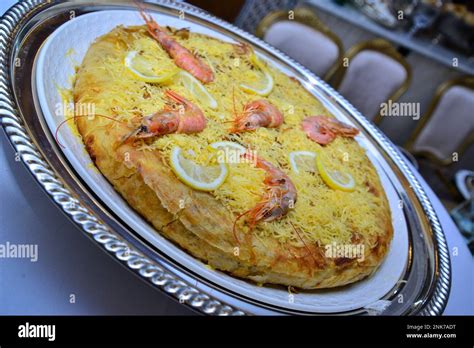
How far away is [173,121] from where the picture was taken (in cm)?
147

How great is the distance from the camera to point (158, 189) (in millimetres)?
1326

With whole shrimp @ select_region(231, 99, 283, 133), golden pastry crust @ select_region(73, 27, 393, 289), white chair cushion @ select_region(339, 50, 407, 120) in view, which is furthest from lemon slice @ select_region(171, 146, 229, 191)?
white chair cushion @ select_region(339, 50, 407, 120)

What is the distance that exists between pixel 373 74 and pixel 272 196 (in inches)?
Result: 90.2

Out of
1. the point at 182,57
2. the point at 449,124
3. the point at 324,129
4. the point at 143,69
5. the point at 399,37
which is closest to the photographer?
the point at 143,69

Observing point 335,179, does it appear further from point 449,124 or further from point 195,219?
point 449,124

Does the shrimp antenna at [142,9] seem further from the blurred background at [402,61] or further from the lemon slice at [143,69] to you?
the blurred background at [402,61]

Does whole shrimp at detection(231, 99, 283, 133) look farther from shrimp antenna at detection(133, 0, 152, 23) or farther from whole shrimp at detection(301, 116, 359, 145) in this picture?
shrimp antenna at detection(133, 0, 152, 23)

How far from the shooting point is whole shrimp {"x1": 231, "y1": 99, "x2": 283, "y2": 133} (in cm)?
171

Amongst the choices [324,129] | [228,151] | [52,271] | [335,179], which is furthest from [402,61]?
[52,271]

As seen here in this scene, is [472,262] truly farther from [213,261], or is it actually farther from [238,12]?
[238,12]

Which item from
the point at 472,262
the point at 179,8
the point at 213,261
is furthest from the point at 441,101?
the point at 213,261

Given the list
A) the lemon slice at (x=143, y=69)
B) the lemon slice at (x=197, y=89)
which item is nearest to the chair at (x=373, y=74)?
the lemon slice at (x=197, y=89)

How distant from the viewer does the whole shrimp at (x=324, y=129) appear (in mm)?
1945
